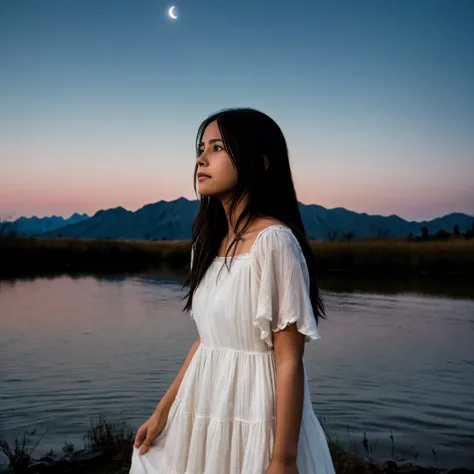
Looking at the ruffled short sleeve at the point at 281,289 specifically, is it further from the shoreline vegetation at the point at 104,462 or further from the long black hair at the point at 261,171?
the shoreline vegetation at the point at 104,462

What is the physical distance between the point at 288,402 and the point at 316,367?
447 inches

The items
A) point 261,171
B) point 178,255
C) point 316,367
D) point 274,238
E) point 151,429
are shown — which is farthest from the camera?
point 178,255

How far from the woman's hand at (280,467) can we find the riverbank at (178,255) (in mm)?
28283

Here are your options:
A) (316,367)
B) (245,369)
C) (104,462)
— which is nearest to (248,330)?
(245,369)

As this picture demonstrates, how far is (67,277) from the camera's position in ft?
121

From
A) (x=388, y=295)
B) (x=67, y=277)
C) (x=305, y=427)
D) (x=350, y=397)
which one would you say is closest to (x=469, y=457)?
(x=350, y=397)

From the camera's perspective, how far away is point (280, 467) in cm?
159

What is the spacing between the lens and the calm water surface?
814 cm

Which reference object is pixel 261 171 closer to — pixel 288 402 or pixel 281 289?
pixel 281 289

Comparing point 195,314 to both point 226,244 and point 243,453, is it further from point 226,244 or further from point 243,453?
point 243,453

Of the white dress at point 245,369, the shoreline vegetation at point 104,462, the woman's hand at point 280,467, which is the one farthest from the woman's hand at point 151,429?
the shoreline vegetation at point 104,462

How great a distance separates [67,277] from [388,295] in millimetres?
19479

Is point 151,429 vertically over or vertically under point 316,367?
over

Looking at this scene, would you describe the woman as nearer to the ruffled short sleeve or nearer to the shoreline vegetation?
the ruffled short sleeve
